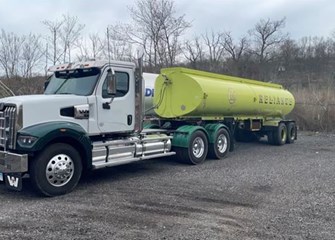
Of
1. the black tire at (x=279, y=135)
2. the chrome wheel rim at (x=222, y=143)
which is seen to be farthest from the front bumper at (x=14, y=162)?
the black tire at (x=279, y=135)

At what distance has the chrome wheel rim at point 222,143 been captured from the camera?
37.4 ft

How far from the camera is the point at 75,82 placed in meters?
7.91

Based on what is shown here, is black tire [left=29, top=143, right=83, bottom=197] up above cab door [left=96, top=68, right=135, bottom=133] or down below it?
below

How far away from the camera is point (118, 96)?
8.12 metres

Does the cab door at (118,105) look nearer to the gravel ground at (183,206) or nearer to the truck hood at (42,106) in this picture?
the truck hood at (42,106)

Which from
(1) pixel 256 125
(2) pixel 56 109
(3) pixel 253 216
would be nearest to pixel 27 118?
(2) pixel 56 109

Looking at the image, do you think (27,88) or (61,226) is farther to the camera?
(27,88)

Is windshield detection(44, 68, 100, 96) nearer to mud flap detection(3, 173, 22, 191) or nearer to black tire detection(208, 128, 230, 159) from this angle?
mud flap detection(3, 173, 22, 191)

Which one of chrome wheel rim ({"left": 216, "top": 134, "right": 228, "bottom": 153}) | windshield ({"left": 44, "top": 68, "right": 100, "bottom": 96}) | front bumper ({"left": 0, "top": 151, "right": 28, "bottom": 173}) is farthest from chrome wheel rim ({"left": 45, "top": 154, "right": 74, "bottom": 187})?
chrome wheel rim ({"left": 216, "top": 134, "right": 228, "bottom": 153})

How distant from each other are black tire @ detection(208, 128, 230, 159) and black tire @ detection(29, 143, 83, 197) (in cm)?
509

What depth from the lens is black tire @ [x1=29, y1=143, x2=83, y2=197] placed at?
6426 mm

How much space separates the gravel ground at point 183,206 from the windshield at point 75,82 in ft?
6.69

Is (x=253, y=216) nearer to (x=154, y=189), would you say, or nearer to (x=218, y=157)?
(x=154, y=189)

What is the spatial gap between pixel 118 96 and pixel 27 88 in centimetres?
1172
